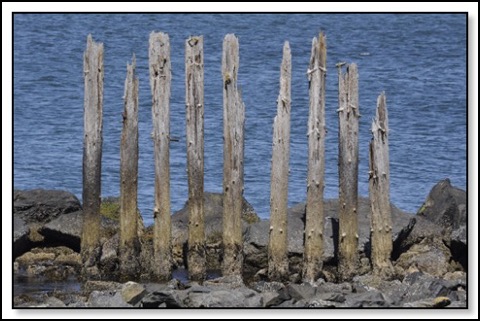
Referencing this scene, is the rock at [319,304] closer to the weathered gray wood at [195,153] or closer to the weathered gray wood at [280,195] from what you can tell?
the weathered gray wood at [280,195]

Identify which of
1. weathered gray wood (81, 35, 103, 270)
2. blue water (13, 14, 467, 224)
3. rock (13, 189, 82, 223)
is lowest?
blue water (13, 14, 467, 224)

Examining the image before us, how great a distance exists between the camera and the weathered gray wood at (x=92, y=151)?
80.2 feet

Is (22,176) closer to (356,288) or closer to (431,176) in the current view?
(431,176)

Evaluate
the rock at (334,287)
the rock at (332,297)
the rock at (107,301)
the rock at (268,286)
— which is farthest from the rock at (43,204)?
the rock at (332,297)

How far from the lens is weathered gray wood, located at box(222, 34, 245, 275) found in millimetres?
24172

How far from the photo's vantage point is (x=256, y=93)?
4334 cm

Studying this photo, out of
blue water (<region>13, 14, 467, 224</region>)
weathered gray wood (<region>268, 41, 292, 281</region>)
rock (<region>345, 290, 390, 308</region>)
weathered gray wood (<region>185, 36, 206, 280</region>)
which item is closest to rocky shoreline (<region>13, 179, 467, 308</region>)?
rock (<region>345, 290, 390, 308</region>)

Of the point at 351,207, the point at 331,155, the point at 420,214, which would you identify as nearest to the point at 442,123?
the point at 331,155

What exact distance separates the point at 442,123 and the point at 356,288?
19520 mm

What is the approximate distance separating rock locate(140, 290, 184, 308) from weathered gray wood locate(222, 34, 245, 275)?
2457mm

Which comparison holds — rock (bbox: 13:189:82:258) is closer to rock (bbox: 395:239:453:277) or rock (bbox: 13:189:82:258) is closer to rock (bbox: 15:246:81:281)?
rock (bbox: 15:246:81:281)

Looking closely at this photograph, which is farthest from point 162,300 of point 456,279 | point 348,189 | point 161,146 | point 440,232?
point 440,232

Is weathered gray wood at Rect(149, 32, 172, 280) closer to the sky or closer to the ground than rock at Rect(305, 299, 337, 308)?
closer to the sky

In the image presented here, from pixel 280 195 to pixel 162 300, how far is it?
10.4ft
